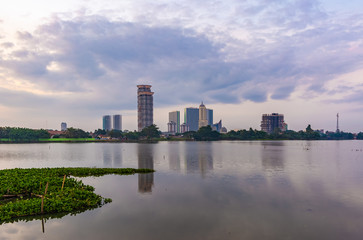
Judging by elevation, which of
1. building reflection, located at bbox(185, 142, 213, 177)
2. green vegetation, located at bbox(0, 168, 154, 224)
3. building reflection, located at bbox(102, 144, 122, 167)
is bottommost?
building reflection, located at bbox(185, 142, 213, 177)

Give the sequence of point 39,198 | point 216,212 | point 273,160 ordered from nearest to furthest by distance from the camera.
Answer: point 216,212 → point 39,198 → point 273,160

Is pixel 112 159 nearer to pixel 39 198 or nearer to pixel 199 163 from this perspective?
pixel 199 163

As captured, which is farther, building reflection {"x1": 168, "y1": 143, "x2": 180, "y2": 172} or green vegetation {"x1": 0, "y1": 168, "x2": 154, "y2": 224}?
building reflection {"x1": 168, "y1": 143, "x2": 180, "y2": 172}

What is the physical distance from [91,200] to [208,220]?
13531mm

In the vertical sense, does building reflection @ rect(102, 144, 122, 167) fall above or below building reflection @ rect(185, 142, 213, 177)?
above

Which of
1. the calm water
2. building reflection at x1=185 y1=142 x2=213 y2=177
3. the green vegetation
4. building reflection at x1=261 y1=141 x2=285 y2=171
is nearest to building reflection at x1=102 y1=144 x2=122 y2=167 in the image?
building reflection at x1=185 y1=142 x2=213 y2=177

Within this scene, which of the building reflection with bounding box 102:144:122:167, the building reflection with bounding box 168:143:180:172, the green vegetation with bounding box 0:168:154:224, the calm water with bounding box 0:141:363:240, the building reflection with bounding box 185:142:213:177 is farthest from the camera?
the building reflection with bounding box 102:144:122:167

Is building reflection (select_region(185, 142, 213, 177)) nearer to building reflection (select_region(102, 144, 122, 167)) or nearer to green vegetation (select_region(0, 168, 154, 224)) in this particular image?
building reflection (select_region(102, 144, 122, 167))

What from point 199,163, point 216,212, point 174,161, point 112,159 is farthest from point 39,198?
point 112,159

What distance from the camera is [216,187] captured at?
1558 inches

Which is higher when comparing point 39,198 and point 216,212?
point 39,198

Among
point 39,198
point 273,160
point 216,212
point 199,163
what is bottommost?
point 216,212

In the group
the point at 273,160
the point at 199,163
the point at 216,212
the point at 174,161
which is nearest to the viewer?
the point at 216,212

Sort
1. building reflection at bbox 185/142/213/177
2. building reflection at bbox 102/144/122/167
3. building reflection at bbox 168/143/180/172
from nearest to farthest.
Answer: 1. building reflection at bbox 185/142/213/177
2. building reflection at bbox 168/143/180/172
3. building reflection at bbox 102/144/122/167
